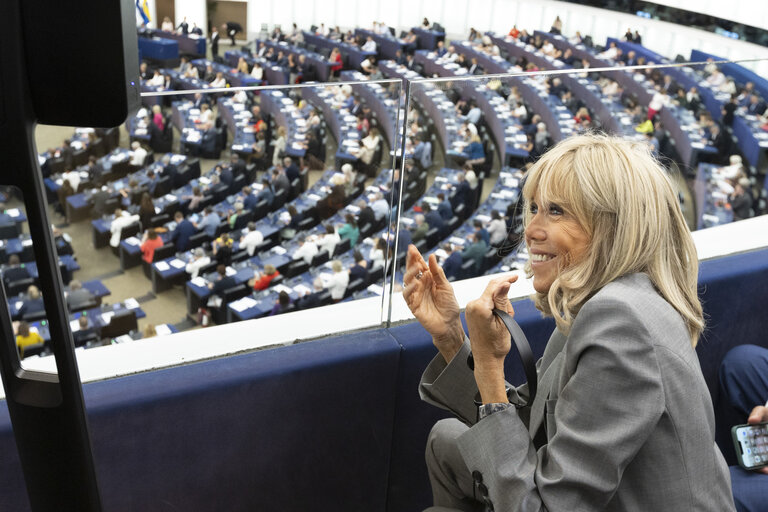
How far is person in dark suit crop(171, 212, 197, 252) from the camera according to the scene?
404 centimetres

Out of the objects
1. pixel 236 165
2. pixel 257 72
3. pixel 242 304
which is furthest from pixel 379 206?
pixel 257 72

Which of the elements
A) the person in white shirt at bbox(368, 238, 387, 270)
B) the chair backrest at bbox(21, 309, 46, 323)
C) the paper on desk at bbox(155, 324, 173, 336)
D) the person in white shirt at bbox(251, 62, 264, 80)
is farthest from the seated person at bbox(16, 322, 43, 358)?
the person in white shirt at bbox(251, 62, 264, 80)

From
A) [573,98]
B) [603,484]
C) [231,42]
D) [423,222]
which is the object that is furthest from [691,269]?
[231,42]

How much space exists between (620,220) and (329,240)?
2045 millimetres

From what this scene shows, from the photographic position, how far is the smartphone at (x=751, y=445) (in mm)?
1893

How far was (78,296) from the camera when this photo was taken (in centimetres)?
335

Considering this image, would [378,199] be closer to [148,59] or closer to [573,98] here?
[573,98]

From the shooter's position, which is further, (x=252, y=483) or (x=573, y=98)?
(x=573, y=98)

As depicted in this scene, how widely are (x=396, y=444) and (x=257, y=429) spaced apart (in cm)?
35

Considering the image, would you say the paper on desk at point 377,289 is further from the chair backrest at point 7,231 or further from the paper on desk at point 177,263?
the paper on desk at point 177,263

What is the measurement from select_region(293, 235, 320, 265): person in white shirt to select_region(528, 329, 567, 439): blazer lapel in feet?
6.84

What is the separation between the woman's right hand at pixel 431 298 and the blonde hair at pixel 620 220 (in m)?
0.28

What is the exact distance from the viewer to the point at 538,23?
22.5 m

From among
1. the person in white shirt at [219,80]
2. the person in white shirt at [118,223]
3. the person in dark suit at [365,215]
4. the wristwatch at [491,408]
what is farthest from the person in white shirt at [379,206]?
the person in white shirt at [219,80]
